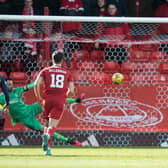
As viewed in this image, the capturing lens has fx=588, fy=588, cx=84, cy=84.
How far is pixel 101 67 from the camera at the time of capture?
439 inches

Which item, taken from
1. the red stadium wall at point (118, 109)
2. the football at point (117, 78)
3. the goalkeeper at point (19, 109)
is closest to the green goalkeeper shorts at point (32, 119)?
the goalkeeper at point (19, 109)

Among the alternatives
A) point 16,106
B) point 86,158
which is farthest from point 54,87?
point 16,106

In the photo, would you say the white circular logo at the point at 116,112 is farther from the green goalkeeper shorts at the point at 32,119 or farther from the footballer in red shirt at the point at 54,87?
the footballer in red shirt at the point at 54,87

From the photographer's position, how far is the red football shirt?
352 inches

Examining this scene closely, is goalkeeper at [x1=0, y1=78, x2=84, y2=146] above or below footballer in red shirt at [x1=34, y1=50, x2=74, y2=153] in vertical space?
below

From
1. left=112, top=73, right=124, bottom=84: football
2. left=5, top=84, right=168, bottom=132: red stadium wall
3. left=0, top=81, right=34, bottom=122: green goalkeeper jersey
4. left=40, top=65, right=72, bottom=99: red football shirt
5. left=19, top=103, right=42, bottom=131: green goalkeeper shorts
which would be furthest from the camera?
left=5, top=84, right=168, bottom=132: red stadium wall

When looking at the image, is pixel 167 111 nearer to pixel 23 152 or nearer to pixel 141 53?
pixel 141 53

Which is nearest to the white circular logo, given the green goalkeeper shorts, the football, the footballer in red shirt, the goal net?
the goal net

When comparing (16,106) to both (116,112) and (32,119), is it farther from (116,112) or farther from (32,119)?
(116,112)

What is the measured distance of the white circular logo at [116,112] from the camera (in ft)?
35.9

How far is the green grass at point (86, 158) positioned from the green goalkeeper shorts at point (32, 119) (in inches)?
20.8

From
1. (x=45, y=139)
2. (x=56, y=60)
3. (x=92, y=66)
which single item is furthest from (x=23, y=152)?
(x=92, y=66)

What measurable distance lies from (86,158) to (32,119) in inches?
93.2

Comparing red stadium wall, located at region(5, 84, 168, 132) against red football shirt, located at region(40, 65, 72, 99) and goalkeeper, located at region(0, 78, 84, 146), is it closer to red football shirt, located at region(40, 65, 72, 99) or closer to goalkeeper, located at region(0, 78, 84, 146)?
goalkeeper, located at region(0, 78, 84, 146)
